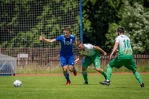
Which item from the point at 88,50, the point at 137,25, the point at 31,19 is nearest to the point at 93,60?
the point at 88,50

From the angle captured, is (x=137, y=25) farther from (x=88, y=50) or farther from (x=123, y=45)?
(x=123, y=45)

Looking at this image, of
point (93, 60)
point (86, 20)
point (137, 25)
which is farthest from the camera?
point (86, 20)

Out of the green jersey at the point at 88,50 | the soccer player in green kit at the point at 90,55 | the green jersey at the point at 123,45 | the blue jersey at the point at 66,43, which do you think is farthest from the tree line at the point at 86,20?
the green jersey at the point at 123,45

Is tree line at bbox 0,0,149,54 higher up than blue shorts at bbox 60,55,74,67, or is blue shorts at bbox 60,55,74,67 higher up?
tree line at bbox 0,0,149,54

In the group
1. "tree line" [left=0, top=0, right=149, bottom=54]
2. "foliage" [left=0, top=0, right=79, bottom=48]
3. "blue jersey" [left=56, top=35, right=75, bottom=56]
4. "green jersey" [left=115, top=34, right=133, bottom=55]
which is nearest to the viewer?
"green jersey" [left=115, top=34, right=133, bottom=55]

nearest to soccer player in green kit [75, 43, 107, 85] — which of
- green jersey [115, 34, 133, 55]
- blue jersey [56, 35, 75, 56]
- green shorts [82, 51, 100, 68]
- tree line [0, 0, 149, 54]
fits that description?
green shorts [82, 51, 100, 68]

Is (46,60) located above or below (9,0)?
below

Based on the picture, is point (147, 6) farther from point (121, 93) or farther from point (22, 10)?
point (121, 93)

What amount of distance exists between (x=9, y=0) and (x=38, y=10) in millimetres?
2015

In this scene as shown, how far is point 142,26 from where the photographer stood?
4947cm

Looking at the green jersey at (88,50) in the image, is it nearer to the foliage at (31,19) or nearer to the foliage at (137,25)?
the foliage at (31,19)

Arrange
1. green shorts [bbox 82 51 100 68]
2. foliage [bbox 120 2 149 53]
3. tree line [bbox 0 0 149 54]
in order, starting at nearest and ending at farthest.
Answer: green shorts [bbox 82 51 100 68]
tree line [bbox 0 0 149 54]
foliage [bbox 120 2 149 53]

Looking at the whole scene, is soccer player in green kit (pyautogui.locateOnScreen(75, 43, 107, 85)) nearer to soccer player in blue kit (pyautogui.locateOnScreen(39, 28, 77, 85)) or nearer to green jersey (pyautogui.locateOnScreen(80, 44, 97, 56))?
green jersey (pyautogui.locateOnScreen(80, 44, 97, 56))

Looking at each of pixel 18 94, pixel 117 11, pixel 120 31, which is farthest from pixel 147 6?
pixel 18 94
